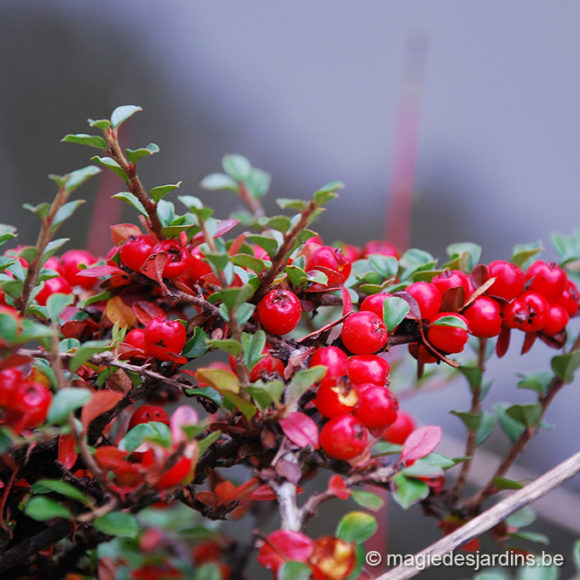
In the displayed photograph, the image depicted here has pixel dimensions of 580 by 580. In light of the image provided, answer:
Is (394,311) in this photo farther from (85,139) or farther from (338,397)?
(85,139)

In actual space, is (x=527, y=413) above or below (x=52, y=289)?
below

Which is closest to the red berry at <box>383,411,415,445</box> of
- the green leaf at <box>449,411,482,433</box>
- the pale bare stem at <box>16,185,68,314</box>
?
the green leaf at <box>449,411,482,433</box>

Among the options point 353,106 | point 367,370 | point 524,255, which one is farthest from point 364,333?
point 353,106

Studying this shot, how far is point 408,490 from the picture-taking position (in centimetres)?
39

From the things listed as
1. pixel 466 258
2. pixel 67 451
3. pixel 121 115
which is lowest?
pixel 67 451

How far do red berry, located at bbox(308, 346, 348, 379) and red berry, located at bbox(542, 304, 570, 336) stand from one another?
208 mm

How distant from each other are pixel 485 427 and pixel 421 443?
0.86 feet

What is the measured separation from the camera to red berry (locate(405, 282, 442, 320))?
47 cm

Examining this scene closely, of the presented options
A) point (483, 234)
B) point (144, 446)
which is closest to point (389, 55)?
point (483, 234)

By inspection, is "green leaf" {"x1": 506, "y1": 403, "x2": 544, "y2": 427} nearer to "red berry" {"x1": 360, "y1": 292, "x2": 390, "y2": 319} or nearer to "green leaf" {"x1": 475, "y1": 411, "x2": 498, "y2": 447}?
"green leaf" {"x1": 475, "y1": 411, "x2": 498, "y2": 447}

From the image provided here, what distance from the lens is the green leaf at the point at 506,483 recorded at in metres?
0.57

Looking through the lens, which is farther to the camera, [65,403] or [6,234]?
[6,234]

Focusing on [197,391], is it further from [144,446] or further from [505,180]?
[505,180]

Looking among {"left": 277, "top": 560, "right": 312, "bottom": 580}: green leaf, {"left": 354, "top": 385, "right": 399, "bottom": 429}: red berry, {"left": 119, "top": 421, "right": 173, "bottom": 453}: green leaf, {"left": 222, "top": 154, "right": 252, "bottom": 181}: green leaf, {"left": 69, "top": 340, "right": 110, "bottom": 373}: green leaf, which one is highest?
{"left": 222, "top": 154, "right": 252, "bottom": 181}: green leaf
